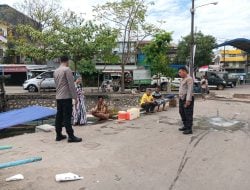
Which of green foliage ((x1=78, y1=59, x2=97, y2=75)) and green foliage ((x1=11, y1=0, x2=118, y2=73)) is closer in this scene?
green foliage ((x1=11, y1=0, x2=118, y2=73))

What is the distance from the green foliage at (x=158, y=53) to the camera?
1444 inches

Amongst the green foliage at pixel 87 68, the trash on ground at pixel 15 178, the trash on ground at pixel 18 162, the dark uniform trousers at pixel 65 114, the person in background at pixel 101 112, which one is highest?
the green foliage at pixel 87 68

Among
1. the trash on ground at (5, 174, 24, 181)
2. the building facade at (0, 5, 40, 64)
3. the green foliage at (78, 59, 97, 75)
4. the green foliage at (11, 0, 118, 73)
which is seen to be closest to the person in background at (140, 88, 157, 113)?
the trash on ground at (5, 174, 24, 181)

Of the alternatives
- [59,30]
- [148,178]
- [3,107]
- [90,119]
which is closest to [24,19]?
[59,30]

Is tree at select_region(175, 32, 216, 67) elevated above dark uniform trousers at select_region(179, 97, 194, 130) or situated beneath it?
elevated above

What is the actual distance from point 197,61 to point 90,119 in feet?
170

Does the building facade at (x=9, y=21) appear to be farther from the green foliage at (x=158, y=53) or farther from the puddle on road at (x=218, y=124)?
the puddle on road at (x=218, y=124)

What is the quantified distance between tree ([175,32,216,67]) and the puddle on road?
48.2 metres

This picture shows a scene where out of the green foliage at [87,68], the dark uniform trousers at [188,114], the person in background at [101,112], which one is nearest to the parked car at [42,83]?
the green foliage at [87,68]

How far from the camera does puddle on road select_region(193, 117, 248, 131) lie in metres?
11.7

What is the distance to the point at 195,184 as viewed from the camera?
607cm

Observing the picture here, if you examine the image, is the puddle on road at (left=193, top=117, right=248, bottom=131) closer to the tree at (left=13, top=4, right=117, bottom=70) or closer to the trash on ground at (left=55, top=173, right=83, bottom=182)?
the trash on ground at (left=55, top=173, right=83, bottom=182)

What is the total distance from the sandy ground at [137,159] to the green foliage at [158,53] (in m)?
25.4

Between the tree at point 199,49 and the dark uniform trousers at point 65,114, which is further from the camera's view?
the tree at point 199,49
